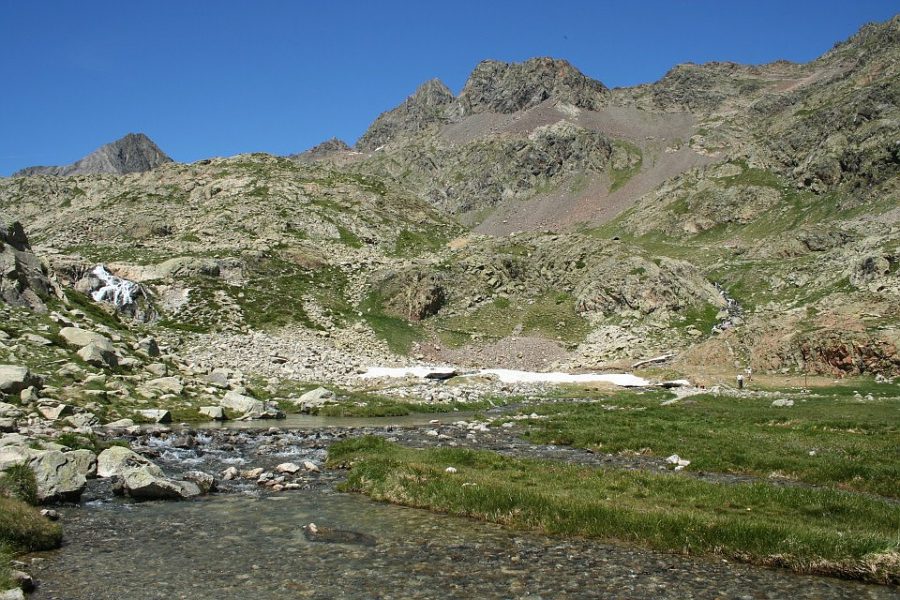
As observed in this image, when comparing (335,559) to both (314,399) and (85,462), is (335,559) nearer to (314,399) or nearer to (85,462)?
(85,462)

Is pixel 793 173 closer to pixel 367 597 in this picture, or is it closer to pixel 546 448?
pixel 546 448

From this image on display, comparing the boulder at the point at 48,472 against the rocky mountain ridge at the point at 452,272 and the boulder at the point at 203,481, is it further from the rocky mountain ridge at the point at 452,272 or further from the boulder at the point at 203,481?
the rocky mountain ridge at the point at 452,272

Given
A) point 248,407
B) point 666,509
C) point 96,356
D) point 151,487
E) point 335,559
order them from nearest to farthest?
1. point 335,559
2. point 666,509
3. point 151,487
4. point 96,356
5. point 248,407

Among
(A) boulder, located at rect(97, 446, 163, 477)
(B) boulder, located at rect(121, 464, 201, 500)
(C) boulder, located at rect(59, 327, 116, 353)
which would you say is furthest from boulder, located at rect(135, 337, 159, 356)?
(B) boulder, located at rect(121, 464, 201, 500)

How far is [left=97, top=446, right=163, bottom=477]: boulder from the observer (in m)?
19.0

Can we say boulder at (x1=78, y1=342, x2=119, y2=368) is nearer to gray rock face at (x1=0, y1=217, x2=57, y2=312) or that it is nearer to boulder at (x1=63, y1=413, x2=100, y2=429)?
gray rock face at (x1=0, y1=217, x2=57, y2=312)

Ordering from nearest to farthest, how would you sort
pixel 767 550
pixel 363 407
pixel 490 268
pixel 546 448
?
pixel 767 550
pixel 546 448
pixel 363 407
pixel 490 268

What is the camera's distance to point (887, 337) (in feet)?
161

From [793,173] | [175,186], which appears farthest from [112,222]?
[793,173]

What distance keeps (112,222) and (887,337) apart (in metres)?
121

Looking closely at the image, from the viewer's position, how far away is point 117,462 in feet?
64.8

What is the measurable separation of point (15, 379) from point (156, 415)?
6936 millimetres

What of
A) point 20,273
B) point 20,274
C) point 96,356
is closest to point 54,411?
point 96,356

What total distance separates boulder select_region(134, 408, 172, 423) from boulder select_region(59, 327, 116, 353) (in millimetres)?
7329
